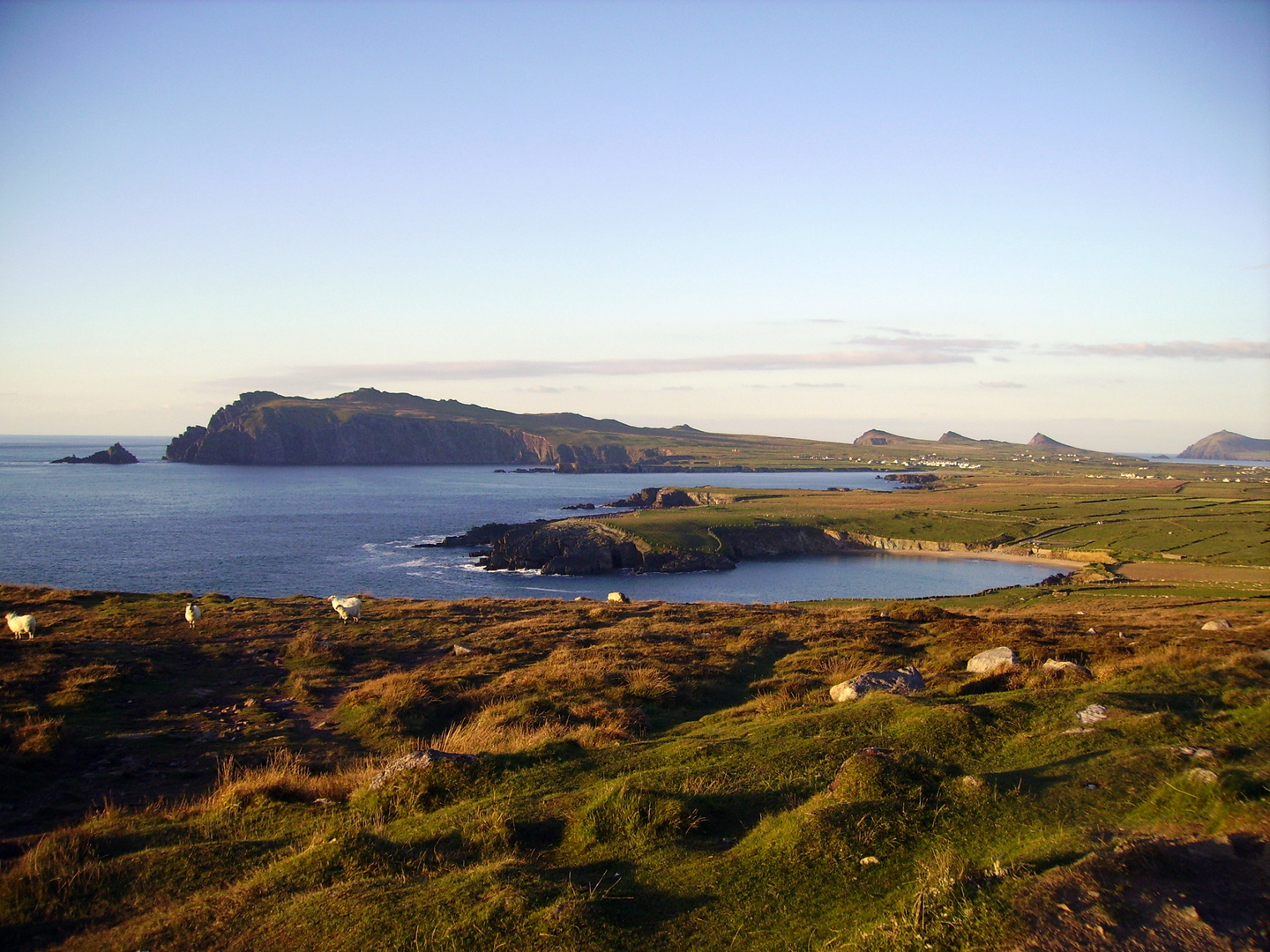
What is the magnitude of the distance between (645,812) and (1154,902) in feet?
16.4

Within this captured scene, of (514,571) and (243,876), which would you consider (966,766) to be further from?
(514,571)

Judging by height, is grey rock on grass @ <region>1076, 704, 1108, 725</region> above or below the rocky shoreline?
above

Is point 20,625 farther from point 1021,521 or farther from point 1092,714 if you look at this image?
point 1021,521

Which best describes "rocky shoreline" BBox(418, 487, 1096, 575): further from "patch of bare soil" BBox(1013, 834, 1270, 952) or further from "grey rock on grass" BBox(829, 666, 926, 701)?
"patch of bare soil" BBox(1013, 834, 1270, 952)

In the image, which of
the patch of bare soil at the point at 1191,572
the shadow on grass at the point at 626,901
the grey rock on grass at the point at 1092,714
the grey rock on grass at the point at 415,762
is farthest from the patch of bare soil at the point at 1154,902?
the patch of bare soil at the point at 1191,572

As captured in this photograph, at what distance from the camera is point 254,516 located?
121250 mm

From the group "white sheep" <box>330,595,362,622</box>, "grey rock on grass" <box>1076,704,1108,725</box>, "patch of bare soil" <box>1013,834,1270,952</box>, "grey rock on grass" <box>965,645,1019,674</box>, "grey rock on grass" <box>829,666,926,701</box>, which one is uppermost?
"patch of bare soil" <box>1013,834,1270,952</box>

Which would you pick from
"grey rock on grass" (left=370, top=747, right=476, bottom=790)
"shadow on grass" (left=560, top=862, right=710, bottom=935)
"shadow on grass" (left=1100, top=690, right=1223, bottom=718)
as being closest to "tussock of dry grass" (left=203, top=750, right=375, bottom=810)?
"grey rock on grass" (left=370, top=747, right=476, bottom=790)

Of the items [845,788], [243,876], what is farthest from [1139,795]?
[243,876]

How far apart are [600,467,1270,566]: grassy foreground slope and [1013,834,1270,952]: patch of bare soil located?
84.1 m

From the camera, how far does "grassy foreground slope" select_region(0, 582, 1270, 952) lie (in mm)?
6527

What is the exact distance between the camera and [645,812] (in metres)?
8.92

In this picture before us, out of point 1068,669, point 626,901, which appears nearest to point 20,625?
point 626,901

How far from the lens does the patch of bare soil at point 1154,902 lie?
5.70 meters
